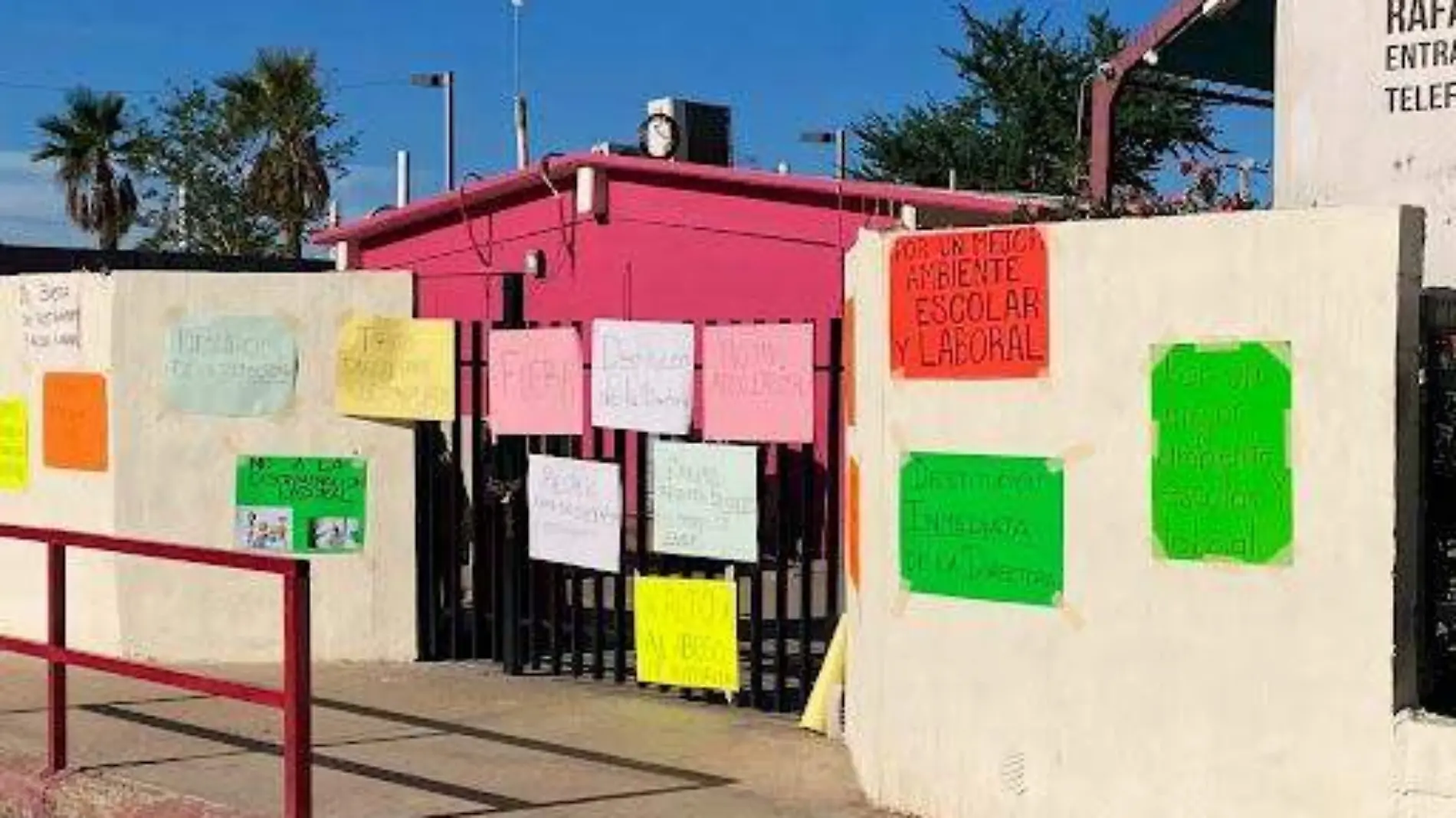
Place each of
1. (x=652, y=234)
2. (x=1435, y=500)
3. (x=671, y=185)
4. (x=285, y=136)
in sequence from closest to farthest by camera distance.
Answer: (x=1435, y=500), (x=671, y=185), (x=652, y=234), (x=285, y=136)

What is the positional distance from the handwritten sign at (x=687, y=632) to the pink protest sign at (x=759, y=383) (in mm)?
757

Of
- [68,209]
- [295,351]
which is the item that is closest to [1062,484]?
[295,351]

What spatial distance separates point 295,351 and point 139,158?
39.7 metres

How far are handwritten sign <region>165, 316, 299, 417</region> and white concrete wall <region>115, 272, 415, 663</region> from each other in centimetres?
5

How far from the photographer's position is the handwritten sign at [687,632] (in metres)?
8.64

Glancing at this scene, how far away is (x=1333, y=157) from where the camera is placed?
738 centimetres

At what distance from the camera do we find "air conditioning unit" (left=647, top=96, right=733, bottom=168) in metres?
17.6

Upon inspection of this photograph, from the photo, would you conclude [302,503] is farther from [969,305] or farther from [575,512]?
[969,305]

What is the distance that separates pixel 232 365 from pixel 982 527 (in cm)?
541

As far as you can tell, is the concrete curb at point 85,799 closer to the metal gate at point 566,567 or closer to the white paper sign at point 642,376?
the metal gate at point 566,567

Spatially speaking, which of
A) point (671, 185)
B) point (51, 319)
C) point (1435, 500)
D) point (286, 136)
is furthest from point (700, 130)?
point (286, 136)

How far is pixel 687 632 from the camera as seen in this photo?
8828mm

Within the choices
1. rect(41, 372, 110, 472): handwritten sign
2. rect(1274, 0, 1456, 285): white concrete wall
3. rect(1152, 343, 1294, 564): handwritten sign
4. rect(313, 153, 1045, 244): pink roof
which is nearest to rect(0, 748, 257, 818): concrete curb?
rect(41, 372, 110, 472): handwritten sign

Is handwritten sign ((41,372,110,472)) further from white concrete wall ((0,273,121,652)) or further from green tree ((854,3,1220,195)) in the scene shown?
green tree ((854,3,1220,195))
